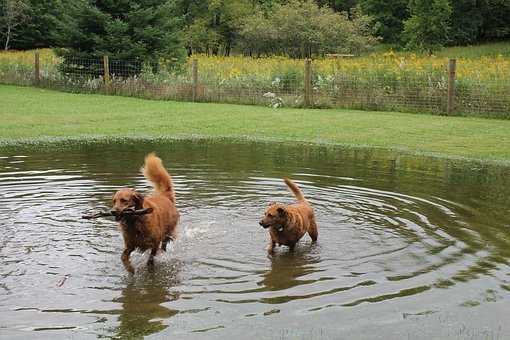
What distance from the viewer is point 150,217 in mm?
6277

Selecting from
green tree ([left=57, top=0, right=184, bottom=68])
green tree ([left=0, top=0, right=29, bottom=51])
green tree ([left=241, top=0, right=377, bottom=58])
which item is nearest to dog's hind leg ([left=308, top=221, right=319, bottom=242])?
green tree ([left=57, top=0, right=184, bottom=68])

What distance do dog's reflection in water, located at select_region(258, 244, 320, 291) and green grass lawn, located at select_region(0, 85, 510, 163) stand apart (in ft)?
24.3

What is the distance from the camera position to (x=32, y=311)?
197 inches

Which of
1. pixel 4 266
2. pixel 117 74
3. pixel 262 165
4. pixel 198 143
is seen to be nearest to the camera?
pixel 4 266

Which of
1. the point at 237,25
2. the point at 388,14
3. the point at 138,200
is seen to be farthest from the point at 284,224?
the point at 388,14

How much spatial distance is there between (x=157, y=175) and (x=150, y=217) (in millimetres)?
1021

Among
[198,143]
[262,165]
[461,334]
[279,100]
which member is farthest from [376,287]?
[279,100]

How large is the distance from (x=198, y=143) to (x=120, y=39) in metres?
15.1

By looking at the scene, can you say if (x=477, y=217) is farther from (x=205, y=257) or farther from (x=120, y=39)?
(x=120, y=39)

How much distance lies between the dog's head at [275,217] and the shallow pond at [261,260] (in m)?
0.34

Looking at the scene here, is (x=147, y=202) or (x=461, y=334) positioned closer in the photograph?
(x=461, y=334)

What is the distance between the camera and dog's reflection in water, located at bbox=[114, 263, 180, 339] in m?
4.70

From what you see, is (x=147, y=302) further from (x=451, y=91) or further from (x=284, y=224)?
(x=451, y=91)

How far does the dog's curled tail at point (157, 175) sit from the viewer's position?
7.12m
